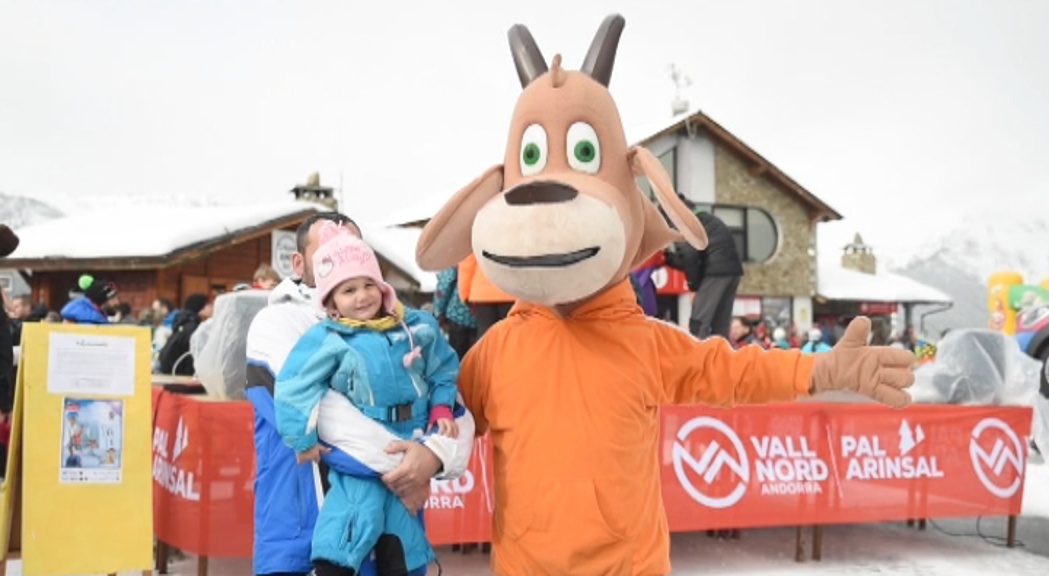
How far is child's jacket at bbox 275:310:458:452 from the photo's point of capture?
238 centimetres

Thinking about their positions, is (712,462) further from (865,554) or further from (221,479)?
(221,479)

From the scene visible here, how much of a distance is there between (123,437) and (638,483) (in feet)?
10.3

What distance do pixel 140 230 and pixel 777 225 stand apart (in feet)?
51.0

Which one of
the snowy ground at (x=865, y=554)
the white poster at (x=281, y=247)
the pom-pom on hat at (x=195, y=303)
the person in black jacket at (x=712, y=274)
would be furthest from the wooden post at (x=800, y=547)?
the white poster at (x=281, y=247)

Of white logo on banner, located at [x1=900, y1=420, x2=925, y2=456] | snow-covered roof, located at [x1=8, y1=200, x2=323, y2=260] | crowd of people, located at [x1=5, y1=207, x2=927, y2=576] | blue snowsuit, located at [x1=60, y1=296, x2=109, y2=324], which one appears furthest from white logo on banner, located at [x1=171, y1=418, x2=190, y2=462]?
snow-covered roof, located at [x1=8, y1=200, x2=323, y2=260]

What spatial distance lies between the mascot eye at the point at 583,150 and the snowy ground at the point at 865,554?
3328 mm

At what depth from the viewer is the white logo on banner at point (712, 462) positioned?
5279 mm

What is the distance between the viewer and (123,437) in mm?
4461

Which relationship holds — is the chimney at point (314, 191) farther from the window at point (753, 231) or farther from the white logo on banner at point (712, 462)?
the white logo on banner at point (712, 462)

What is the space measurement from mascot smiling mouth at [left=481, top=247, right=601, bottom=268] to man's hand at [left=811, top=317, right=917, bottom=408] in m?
0.80

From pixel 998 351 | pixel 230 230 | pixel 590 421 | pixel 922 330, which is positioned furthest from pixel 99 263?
pixel 922 330

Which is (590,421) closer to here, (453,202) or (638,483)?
(638,483)

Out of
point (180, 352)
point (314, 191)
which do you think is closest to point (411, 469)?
point (180, 352)

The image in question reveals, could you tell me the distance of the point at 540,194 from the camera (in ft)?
7.29
